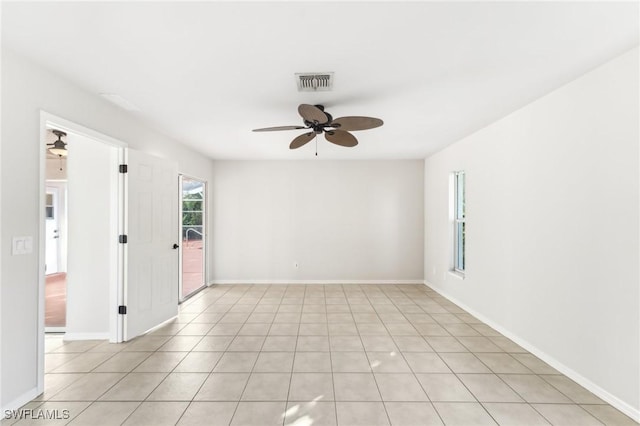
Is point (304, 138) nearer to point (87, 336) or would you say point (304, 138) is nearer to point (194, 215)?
point (87, 336)

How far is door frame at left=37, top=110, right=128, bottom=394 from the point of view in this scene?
7.43ft

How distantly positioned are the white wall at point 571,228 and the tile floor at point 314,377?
0.27 meters

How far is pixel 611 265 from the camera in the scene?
2.15 meters

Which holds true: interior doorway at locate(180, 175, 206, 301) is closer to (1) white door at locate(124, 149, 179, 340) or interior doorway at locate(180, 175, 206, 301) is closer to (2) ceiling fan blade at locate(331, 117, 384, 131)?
(1) white door at locate(124, 149, 179, 340)

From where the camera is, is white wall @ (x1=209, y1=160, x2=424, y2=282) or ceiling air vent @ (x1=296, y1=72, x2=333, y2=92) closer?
ceiling air vent @ (x1=296, y1=72, x2=333, y2=92)

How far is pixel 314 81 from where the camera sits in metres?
2.45

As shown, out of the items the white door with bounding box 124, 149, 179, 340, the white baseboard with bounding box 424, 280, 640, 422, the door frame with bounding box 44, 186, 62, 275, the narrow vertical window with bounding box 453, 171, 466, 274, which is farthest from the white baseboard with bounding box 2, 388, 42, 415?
the door frame with bounding box 44, 186, 62, 275

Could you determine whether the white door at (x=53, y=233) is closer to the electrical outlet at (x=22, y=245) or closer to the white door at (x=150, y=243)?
the white door at (x=150, y=243)

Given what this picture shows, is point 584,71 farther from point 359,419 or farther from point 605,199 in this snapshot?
point 359,419

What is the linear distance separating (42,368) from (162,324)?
1539 millimetres

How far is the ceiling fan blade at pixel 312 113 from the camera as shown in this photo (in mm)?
2388

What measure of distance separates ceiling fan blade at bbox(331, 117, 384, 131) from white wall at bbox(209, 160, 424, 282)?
3.25 m

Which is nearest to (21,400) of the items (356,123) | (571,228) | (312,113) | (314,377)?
(314,377)

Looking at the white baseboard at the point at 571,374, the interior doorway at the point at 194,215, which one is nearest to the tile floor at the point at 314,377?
the white baseboard at the point at 571,374
